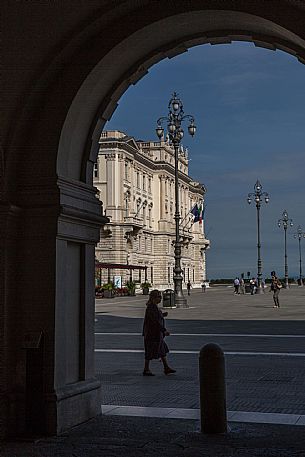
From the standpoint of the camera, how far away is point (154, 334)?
12859 millimetres

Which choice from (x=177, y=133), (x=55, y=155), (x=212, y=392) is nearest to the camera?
(x=212, y=392)

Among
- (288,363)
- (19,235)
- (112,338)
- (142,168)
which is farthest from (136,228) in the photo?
(19,235)

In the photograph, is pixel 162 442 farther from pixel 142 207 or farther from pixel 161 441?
pixel 142 207

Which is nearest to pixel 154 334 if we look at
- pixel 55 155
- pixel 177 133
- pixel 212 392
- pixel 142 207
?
pixel 212 392

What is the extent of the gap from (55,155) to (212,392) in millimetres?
3247

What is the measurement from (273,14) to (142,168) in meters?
86.4

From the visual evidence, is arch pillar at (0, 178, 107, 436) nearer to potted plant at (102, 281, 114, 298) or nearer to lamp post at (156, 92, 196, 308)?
lamp post at (156, 92, 196, 308)

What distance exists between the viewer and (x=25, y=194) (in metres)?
7.88

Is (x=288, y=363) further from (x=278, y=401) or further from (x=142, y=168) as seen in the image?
(x=142, y=168)

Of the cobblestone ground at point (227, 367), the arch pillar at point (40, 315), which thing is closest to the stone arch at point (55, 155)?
the arch pillar at point (40, 315)

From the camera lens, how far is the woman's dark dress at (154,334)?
12617 millimetres

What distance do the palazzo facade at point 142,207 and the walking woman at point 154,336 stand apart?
199 feet

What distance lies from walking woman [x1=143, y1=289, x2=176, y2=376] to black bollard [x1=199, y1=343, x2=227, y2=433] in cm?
482

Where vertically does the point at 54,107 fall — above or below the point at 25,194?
above
